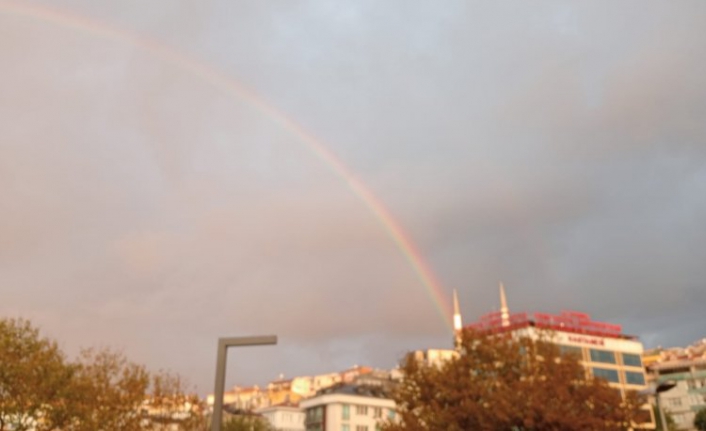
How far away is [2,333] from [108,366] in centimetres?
643

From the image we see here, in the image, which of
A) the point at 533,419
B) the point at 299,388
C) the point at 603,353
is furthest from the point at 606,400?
the point at 299,388

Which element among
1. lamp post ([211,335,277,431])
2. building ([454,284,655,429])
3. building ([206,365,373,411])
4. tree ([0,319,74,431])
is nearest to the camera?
lamp post ([211,335,277,431])

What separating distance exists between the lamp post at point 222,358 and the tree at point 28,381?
29.4 m

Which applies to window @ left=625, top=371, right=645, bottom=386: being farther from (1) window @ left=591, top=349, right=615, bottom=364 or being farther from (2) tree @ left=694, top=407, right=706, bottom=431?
(2) tree @ left=694, top=407, right=706, bottom=431

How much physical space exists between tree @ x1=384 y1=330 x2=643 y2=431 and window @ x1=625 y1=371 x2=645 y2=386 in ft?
216

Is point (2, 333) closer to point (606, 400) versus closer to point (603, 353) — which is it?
point (606, 400)

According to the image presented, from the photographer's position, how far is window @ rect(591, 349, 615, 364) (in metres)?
103

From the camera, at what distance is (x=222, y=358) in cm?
1370

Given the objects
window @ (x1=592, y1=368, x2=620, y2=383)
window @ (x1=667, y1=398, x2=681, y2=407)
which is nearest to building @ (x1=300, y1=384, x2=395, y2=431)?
window @ (x1=592, y1=368, x2=620, y2=383)

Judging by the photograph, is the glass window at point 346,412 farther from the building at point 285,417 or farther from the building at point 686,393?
the building at point 686,393

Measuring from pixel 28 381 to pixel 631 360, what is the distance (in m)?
91.7

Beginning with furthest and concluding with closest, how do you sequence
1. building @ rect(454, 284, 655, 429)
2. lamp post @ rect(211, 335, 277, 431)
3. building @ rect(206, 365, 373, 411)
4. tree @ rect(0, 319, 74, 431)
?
building @ rect(206, 365, 373, 411) → building @ rect(454, 284, 655, 429) → tree @ rect(0, 319, 74, 431) → lamp post @ rect(211, 335, 277, 431)

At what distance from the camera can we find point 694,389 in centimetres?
13000

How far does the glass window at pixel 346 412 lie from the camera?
106050 millimetres
